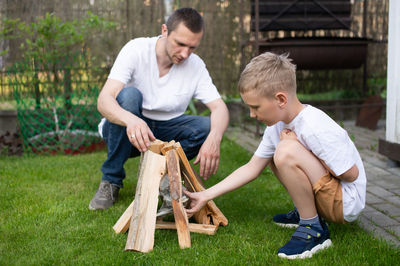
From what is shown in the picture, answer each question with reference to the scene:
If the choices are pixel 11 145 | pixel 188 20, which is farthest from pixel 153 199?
pixel 11 145

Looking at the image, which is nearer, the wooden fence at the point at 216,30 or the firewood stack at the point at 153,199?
the firewood stack at the point at 153,199

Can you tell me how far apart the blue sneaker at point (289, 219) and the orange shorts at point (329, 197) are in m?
0.32

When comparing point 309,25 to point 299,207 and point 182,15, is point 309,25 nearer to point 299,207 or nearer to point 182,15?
point 182,15

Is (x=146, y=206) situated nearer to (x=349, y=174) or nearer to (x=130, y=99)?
(x=130, y=99)

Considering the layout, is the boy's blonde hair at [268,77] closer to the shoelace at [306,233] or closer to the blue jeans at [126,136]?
the shoelace at [306,233]

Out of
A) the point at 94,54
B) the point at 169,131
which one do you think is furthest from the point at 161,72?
the point at 94,54

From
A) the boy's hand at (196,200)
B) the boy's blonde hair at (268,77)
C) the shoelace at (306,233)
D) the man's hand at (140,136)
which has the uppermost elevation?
the boy's blonde hair at (268,77)

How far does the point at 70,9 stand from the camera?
5797mm

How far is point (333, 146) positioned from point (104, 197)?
1573 millimetres

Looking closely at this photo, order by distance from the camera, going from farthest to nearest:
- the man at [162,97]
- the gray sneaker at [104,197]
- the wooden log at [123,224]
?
1. the gray sneaker at [104,197]
2. the man at [162,97]
3. the wooden log at [123,224]

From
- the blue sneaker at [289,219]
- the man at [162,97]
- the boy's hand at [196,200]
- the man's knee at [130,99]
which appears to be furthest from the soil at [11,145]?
the blue sneaker at [289,219]

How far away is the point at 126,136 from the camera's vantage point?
2957mm

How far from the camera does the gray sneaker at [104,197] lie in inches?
117

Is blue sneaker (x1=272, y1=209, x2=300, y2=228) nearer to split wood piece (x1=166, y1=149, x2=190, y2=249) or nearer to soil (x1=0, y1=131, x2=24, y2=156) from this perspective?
split wood piece (x1=166, y1=149, x2=190, y2=249)
